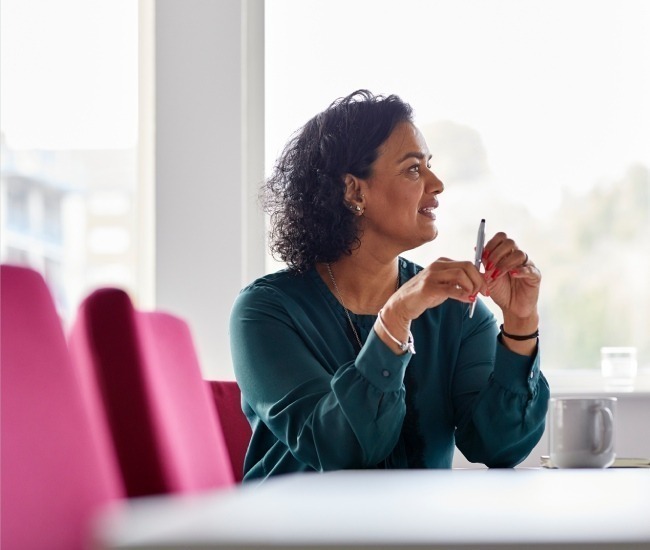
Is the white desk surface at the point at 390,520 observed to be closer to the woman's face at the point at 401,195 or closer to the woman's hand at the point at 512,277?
the woman's hand at the point at 512,277

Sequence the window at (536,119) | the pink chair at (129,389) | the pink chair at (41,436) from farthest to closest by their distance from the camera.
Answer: the window at (536,119), the pink chair at (129,389), the pink chair at (41,436)

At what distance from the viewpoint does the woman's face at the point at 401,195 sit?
7.33 ft

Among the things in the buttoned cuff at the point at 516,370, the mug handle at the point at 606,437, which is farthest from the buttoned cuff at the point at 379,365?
the mug handle at the point at 606,437

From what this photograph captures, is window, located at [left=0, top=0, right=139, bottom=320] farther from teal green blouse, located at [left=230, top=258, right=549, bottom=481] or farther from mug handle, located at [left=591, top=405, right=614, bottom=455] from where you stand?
mug handle, located at [left=591, top=405, right=614, bottom=455]

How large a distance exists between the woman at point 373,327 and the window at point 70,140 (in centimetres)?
111

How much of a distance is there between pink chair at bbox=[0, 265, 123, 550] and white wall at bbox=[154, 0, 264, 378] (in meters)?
2.18

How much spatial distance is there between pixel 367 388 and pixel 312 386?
0.17 m

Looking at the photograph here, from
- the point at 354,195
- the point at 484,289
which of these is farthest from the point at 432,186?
the point at 484,289

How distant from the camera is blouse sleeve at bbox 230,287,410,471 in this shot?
67.4 inches

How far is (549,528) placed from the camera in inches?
21.9

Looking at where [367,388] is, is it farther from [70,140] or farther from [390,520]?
[70,140]

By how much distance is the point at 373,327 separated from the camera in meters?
1.76

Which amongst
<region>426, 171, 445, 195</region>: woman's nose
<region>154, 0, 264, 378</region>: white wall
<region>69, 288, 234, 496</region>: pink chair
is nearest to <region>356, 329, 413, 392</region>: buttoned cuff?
<region>69, 288, 234, 496</region>: pink chair

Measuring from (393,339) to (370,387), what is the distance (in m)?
0.09
